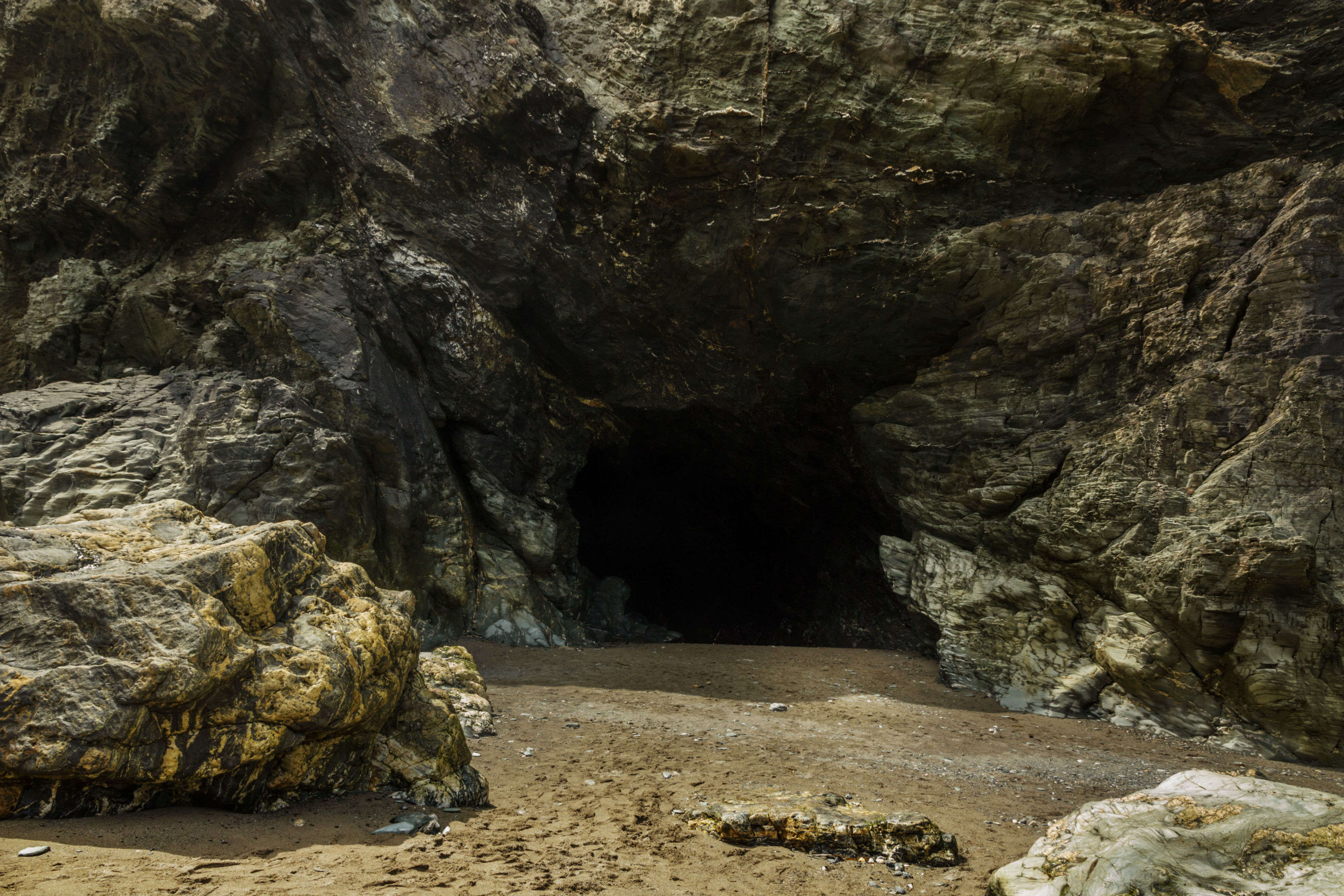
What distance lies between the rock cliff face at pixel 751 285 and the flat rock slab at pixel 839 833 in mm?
5938

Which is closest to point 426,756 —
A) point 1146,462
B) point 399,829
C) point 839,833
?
point 399,829

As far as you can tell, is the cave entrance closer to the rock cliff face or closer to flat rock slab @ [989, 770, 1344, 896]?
the rock cliff face

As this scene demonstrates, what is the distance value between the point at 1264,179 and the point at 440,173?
39.6 feet

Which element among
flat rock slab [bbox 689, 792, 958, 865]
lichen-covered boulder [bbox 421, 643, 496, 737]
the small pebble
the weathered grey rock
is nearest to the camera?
the small pebble

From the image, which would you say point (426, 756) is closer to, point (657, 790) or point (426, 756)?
point (426, 756)

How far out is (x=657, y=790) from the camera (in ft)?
17.5

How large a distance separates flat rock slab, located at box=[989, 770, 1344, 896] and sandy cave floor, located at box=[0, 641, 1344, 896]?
19.6 inches

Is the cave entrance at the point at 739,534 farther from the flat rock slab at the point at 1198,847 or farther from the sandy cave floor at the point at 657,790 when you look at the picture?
the flat rock slab at the point at 1198,847

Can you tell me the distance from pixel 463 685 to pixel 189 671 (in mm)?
4228

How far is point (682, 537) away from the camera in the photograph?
2031 centimetres

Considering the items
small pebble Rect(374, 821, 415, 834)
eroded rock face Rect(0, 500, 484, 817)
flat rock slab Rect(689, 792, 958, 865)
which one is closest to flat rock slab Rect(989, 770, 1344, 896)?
flat rock slab Rect(689, 792, 958, 865)

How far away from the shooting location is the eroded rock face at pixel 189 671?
3258mm

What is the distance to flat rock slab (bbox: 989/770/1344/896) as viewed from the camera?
11.2 feet

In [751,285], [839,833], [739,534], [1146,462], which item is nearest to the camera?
[839,833]
